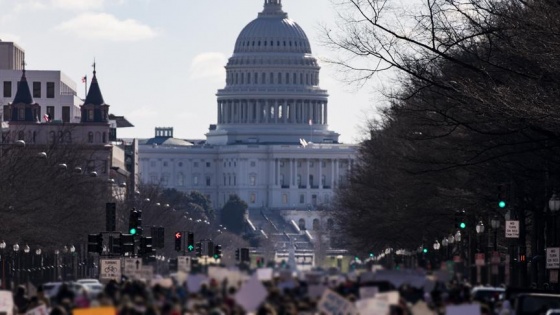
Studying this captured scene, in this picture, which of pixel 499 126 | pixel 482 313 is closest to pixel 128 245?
pixel 499 126

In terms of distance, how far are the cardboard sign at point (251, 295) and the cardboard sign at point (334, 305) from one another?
2.16ft

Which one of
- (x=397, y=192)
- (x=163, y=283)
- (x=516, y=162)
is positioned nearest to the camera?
(x=163, y=283)

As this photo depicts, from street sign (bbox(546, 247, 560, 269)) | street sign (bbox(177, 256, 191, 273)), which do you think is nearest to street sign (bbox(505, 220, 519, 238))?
street sign (bbox(546, 247, 560, 269))

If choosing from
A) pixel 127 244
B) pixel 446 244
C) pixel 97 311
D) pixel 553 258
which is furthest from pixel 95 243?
pixel 97 311

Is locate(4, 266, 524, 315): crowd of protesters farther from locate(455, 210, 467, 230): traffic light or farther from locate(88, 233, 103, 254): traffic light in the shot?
locate(455, 210, 467, 230): traffic light

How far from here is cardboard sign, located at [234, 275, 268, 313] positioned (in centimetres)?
2500

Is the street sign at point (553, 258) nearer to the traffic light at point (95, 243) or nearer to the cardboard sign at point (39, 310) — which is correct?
the traffic light at point (95, 243)

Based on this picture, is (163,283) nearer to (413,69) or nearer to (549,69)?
(549,69)

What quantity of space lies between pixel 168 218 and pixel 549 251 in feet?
317

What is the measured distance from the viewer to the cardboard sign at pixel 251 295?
25.0 meters

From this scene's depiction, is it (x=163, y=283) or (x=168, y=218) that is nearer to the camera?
(x=163, y=283)

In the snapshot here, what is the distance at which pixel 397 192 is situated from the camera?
86.0 meters

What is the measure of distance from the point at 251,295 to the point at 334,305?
3.08 feet

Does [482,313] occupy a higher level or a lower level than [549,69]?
lower
